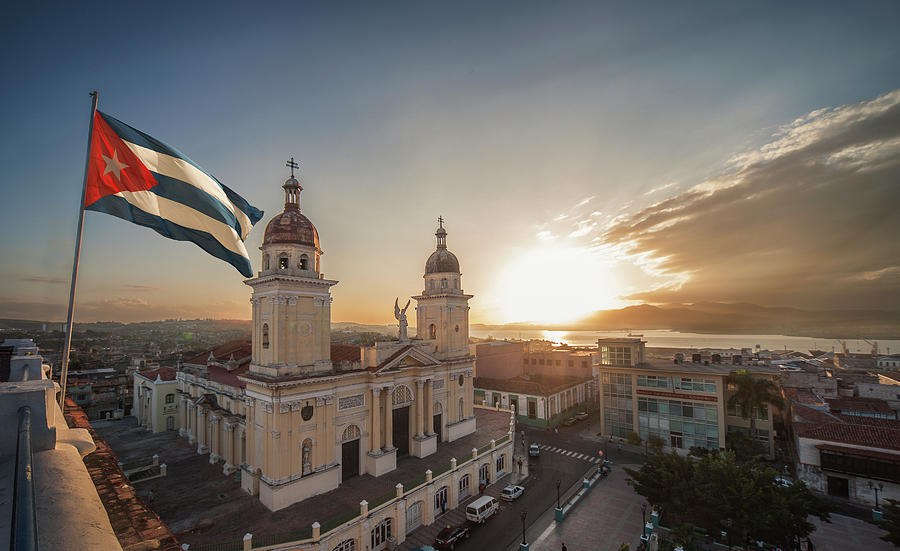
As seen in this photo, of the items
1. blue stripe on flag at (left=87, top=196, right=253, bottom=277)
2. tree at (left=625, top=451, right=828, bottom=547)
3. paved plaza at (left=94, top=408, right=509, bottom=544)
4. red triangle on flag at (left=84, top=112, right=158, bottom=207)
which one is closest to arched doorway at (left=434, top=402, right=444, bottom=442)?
paved plaza at (left=94, top=408, right=509, bottom=544)

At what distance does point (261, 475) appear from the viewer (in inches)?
800

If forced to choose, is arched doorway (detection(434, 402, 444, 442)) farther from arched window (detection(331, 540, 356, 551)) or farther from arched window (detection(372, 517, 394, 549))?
arched window (detection(331, 540, 356, 551))

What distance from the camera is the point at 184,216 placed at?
10.6m

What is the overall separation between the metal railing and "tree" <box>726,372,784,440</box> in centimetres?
3878

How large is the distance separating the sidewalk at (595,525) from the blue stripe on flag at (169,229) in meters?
19.8

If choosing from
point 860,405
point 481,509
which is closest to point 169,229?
point 481,509

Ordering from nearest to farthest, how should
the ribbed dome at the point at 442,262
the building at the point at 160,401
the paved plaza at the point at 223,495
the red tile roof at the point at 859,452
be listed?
the paved plaza at the point at 223,495
the red tile roof at the point at 859,452
the ribbed dome at the point at 442,262
the building at the point at 160,401

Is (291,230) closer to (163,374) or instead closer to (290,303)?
(290,303)

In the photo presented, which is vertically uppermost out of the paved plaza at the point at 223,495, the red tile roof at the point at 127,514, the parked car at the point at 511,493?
the red tile roof at the point at 127,514

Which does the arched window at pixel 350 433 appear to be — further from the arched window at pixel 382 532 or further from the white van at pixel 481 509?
the white van at pixel 481 509

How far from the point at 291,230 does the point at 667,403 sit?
3232cm

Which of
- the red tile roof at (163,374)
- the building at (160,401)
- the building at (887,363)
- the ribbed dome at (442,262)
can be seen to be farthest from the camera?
the building at (887,363)

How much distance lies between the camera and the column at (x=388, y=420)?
80.8 feet

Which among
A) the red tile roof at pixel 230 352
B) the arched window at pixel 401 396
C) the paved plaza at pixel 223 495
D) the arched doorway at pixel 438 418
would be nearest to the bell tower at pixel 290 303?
the arched window at pixel 401 396
